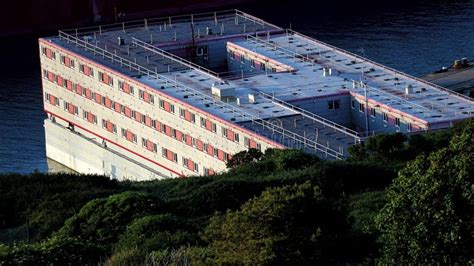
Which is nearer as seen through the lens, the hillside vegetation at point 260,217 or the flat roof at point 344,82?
the hillside vegetation at point 260,217

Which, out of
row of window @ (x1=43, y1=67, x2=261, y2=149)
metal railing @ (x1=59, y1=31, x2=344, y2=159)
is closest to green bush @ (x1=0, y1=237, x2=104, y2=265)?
metal railing @ (x1=59, y1=31, x2=344, y2=159)

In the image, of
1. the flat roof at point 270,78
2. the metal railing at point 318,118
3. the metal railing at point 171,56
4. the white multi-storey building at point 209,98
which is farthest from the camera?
the metal railing at point 171,56

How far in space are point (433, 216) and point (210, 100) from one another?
1648 inches

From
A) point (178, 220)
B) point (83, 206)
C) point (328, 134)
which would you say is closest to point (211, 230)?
point (178, 220)

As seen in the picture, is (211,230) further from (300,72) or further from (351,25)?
(351,25)

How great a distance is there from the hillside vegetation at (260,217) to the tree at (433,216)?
0.02 metres

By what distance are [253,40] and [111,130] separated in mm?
9328

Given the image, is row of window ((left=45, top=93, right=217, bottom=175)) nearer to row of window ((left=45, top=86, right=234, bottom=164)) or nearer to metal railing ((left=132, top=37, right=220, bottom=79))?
row of window ((left=45, top=86, right=234, bottom=164))

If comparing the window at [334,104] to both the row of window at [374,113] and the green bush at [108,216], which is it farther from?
the green bush at [108,216]

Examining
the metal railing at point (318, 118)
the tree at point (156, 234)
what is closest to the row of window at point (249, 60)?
the metal railing at point (318, 118)

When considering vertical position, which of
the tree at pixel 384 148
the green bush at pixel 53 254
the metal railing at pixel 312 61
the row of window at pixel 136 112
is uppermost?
the green bush at pixel 53 254

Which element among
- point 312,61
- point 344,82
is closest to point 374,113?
point 344,82

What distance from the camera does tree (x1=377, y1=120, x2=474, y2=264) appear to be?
27.3 m

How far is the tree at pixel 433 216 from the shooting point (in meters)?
27.3
